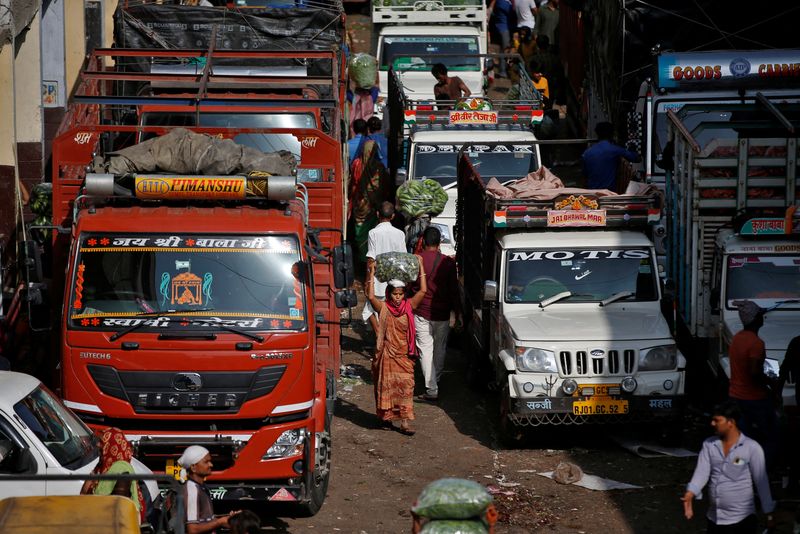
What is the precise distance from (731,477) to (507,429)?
4283 mm

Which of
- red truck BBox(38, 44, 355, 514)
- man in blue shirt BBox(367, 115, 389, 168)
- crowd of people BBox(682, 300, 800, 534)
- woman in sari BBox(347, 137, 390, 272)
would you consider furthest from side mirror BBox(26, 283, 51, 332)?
man in blue shirt BBox(367, 115, 389, 168)

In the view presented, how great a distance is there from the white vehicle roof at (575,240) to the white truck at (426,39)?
11866mm

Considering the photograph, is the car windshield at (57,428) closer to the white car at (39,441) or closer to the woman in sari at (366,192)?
the white car at (39,441)

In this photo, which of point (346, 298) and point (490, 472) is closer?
point (346, 298)

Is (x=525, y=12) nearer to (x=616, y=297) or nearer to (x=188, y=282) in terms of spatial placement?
(x=616, y=297)

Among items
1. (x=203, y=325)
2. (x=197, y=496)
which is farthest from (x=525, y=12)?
(x=197, y=496)

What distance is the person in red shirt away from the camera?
1391 cm

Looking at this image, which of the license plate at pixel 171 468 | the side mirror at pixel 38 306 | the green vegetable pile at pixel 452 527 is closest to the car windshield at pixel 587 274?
the license plate at pixel 171 468

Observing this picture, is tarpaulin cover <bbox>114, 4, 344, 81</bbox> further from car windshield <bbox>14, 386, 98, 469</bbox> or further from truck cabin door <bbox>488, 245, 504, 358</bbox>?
car windshield <bbox>14, 386, 98, 469</bbox>

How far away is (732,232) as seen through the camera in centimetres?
1284

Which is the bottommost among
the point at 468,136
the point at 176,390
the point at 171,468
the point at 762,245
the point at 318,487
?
the point at 318,487

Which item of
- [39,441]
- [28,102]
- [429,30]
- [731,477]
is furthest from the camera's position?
[429,30]

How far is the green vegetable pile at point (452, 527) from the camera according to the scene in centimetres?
616

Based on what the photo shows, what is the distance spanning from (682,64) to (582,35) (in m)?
8.55
